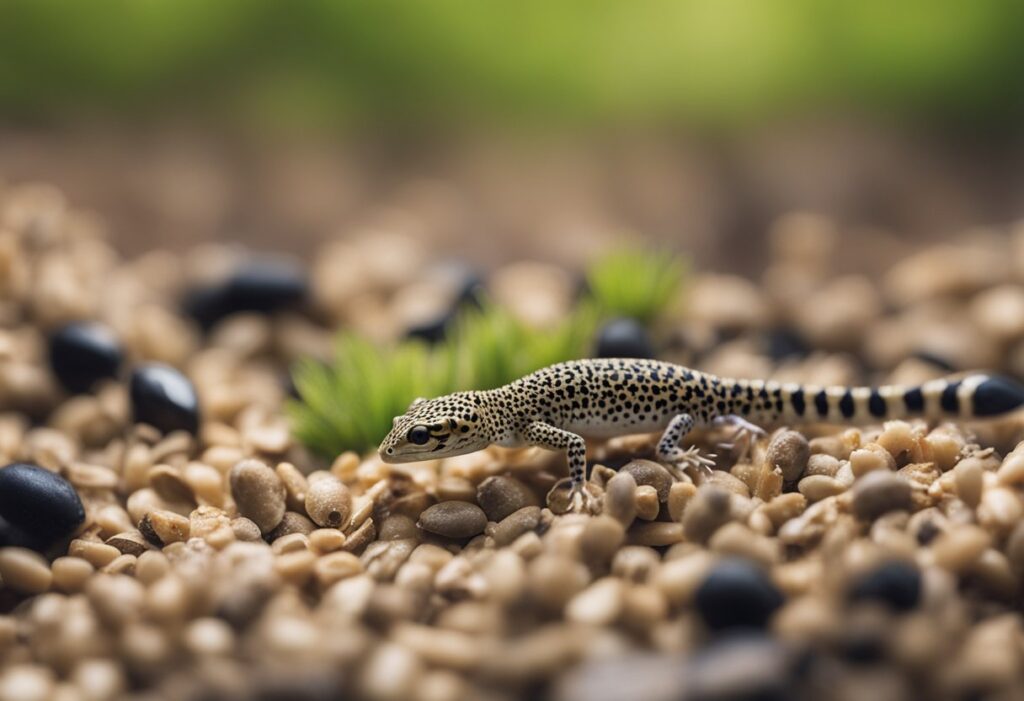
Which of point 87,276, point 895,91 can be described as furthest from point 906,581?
point 895,91

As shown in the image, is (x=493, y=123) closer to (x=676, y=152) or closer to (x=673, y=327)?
(x=676, y=152)

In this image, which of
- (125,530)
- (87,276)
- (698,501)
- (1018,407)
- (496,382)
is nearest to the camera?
(698,501)

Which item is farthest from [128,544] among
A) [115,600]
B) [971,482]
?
[971,482]

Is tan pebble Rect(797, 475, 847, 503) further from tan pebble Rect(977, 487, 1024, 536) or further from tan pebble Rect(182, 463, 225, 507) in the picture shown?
tan pebble Rect(182, 463, 225, 507)

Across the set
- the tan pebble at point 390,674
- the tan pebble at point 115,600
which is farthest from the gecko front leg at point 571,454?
the tan pebble at point 115,600

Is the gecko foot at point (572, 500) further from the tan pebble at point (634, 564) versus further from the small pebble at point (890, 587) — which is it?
the small pebble at point (890, 587)
